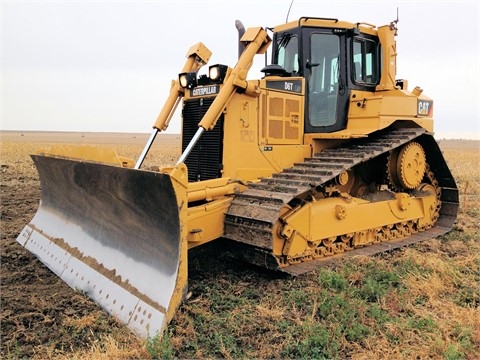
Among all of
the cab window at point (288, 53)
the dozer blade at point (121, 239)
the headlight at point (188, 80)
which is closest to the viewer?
the dozer blade at point (121, 239)

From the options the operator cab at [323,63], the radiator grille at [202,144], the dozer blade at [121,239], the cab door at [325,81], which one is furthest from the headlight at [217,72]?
the dozer blade at [121,239]

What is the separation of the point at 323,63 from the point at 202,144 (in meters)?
2.31

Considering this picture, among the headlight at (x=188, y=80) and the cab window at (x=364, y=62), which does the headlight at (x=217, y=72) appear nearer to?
the headlight at (x=188, y=80)

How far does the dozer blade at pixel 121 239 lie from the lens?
14.4 ft

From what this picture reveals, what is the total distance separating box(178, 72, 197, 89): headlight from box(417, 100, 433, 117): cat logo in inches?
154

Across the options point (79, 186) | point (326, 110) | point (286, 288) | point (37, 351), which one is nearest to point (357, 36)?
point (326, 110)

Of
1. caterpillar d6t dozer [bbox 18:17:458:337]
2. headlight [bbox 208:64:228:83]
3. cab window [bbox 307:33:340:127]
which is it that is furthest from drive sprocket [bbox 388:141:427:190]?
headlight [bbox 208:64:228:83]

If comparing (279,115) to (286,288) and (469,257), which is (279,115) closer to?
(286,288)

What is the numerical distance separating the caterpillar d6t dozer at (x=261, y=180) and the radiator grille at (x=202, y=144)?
22 mm

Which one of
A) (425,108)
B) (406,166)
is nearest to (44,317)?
(406,166)

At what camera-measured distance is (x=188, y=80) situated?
21.6ft

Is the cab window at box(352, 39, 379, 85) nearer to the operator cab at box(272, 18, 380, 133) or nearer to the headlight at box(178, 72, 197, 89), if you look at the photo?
the operator cab at box(272, 18, 380, 133)

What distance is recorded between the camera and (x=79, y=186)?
6.07 metres

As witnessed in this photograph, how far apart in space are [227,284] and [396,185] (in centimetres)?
370
